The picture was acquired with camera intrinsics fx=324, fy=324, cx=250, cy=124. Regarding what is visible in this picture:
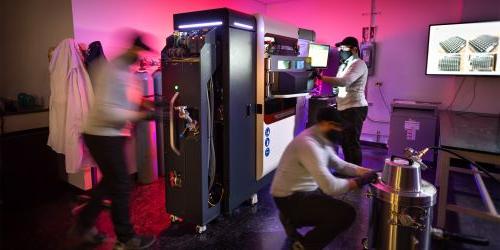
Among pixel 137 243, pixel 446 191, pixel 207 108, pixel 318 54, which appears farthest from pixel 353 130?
pixel 137 243

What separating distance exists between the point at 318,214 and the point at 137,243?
140 centimetres

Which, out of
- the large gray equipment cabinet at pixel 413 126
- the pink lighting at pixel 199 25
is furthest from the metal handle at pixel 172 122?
the large gray equipment cabinet at pixel 413 126

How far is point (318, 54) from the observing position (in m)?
4.87

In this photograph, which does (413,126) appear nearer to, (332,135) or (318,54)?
(318,54)

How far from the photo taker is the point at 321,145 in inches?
78.6

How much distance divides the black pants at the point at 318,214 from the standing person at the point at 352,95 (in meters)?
1.91

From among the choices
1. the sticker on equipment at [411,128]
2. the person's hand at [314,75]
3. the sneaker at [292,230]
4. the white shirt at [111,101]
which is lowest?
the sneaker at [292,230]

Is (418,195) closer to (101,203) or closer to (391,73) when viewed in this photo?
(101,203)

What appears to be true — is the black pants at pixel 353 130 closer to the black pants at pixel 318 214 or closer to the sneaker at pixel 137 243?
the black pants at pixel 318 214

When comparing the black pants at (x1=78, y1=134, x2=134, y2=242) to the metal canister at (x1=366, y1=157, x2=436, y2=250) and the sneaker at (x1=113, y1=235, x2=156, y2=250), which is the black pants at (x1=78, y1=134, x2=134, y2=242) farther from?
the metal canister at (x1=366, y1=157, x2=436, y2=250)

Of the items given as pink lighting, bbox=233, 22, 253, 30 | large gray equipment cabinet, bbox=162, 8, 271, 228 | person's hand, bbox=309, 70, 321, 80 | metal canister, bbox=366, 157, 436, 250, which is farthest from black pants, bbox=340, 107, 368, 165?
metal canister, bbox=366, 157, 436, 250

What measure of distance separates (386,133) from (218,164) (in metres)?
3.60

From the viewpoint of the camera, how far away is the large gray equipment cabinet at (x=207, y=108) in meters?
2.53

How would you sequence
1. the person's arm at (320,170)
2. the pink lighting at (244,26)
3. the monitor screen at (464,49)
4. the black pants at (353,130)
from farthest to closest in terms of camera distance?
the monitor screen at (464,49), the black pants at (353,130), the pink lighting at (244,26), the person's arm at (320,170)
